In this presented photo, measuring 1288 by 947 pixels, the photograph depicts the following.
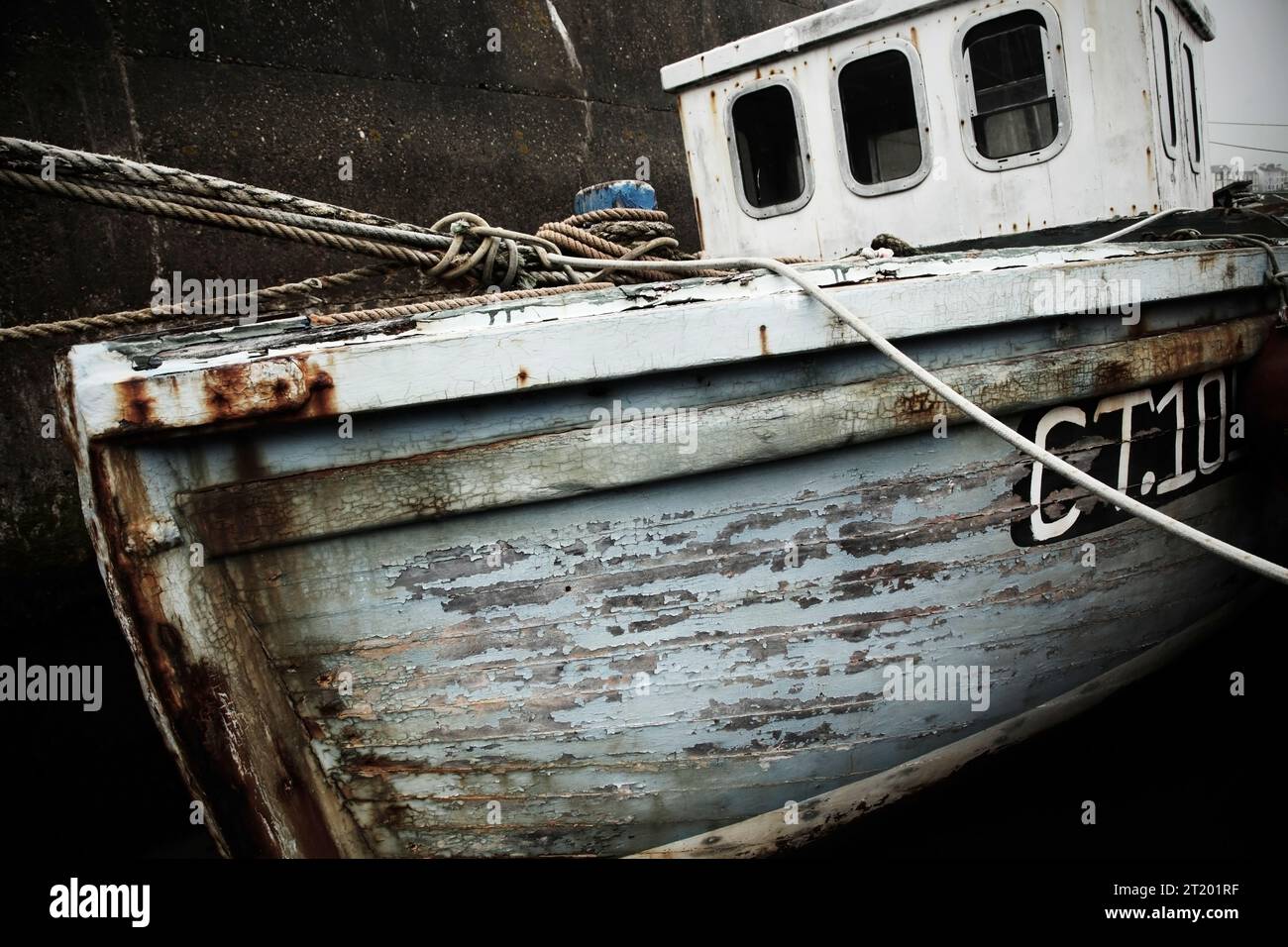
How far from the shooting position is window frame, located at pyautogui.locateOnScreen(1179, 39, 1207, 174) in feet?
12.1

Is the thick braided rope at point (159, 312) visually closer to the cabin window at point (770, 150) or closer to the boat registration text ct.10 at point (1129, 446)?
the boat registration text ct.10 at point (1129, 446)

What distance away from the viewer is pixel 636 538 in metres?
1.91

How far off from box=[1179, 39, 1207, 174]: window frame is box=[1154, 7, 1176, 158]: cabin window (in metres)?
0.23

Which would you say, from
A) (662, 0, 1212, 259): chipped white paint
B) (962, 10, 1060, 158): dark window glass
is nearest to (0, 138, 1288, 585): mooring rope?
(662, 0, 1212, 259): chipped white paint

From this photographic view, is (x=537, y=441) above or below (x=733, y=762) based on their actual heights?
above

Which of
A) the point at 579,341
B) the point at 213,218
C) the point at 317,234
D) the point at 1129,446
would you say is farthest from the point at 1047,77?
the point at 213,218

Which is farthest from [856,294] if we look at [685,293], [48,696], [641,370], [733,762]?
[48,696]

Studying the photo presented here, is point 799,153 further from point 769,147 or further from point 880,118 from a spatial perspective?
point 880,118

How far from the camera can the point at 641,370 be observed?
5.89 ft

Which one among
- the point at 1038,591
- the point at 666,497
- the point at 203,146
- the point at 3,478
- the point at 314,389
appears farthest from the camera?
the point at 203,146

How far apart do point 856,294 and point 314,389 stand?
123 cm

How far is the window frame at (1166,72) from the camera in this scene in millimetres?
3240

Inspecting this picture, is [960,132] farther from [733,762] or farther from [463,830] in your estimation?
[463,830]

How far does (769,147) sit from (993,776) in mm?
2962
